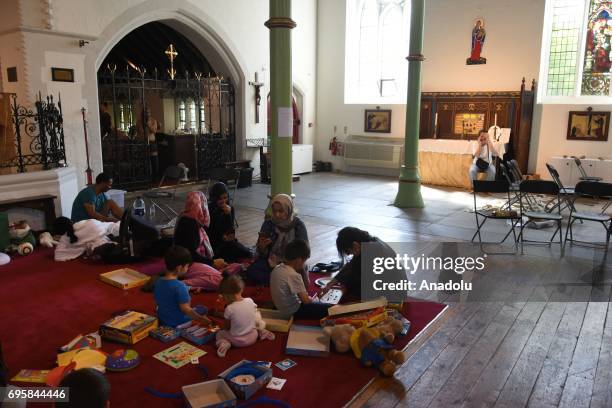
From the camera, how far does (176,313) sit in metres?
4.00

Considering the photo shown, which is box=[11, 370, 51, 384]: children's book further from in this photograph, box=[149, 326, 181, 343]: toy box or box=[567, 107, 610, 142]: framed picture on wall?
box=[567, 107, 610, 142]: framed picture on wall

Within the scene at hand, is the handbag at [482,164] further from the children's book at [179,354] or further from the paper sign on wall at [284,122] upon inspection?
the children's book at [179,354]

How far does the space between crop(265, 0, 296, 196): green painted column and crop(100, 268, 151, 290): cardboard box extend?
68.0 inches

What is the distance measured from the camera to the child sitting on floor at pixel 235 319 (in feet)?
11.9

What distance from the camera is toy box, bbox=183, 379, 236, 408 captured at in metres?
2.88

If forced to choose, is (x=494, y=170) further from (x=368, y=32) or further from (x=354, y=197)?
(x=368, y=32)

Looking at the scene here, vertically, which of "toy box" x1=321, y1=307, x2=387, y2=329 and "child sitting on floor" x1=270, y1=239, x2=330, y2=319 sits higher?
"child sitting on floor" x1=270, y1=239, x2=330, y2=319

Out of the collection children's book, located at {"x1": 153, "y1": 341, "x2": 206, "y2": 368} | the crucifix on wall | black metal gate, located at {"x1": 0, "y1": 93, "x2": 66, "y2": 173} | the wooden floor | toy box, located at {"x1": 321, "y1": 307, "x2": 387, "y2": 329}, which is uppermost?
the crucifix on wall

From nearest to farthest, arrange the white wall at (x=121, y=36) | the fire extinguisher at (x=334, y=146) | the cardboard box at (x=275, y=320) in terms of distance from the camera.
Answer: the cardboard box at (x=275, y=320), the white wall at (x=121, y=36), the fire extinguisher at (x=334, y=146)

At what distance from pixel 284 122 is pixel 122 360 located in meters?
3.14

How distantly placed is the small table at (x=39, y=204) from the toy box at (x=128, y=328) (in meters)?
3.37

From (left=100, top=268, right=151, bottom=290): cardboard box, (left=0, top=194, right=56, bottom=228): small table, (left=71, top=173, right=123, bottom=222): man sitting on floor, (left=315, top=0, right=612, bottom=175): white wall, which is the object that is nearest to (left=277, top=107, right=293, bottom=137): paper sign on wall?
(left=100, top=268, right=151, bottom=290): cardboard box

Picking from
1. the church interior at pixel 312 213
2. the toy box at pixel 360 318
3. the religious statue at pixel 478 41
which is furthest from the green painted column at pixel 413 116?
the toy box at pixel 360 318

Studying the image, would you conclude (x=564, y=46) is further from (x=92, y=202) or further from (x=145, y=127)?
(x=92, y=202)
